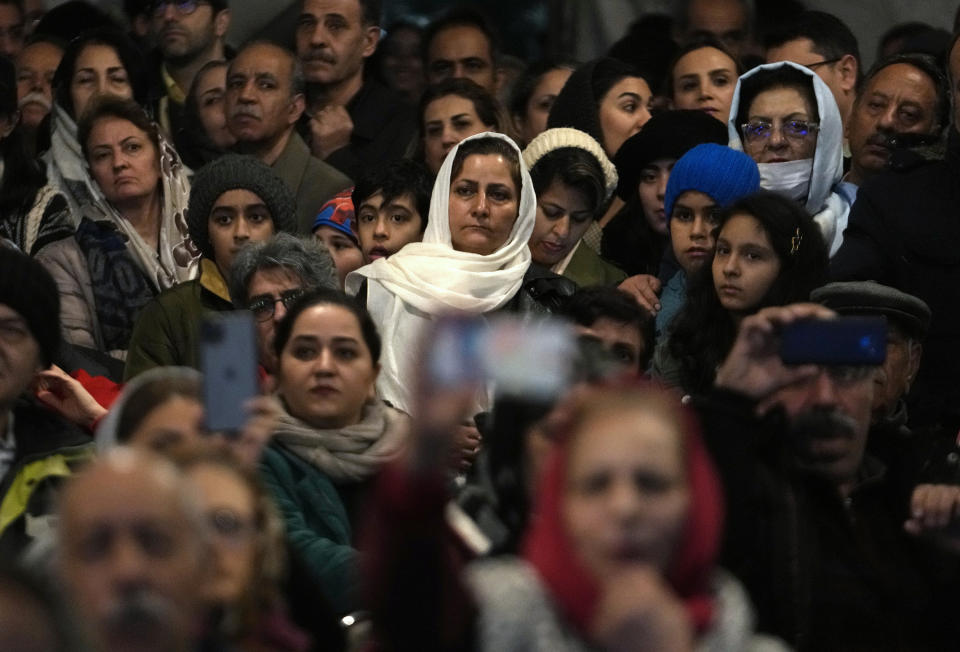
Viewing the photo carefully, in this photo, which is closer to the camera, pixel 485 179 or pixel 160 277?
pixel 485 179

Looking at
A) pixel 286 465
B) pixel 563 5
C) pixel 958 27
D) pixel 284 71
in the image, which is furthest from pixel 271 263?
pixel 563 5

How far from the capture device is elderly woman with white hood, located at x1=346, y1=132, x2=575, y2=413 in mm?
6098

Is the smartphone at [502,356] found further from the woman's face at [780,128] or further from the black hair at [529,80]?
the black hair at [529,80]

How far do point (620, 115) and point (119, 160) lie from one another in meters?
1.84

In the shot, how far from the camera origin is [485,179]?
6.41 m

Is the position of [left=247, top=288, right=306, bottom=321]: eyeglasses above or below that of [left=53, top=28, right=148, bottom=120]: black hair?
below

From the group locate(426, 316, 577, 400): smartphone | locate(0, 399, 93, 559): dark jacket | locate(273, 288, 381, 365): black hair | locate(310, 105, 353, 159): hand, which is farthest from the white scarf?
locate(426, 316, 577, 400): smartphone

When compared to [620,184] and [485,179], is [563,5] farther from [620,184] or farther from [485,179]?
[485,179]

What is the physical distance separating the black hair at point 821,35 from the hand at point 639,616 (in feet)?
15.4

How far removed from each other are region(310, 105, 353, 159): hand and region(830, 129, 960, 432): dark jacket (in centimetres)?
255

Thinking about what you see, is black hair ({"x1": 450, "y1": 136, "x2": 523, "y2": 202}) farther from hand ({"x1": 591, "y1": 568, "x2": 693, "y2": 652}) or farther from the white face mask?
hand ({"x1": 591, "y1": 568, "x2": 693, "y2": 652})

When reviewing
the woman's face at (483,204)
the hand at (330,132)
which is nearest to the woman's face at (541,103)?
the hand at (330,132)

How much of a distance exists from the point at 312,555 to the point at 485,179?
6.70ft

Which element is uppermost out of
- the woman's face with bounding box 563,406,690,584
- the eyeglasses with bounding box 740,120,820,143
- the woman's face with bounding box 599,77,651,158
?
the woman's face with bounding box 599,77,651,158
